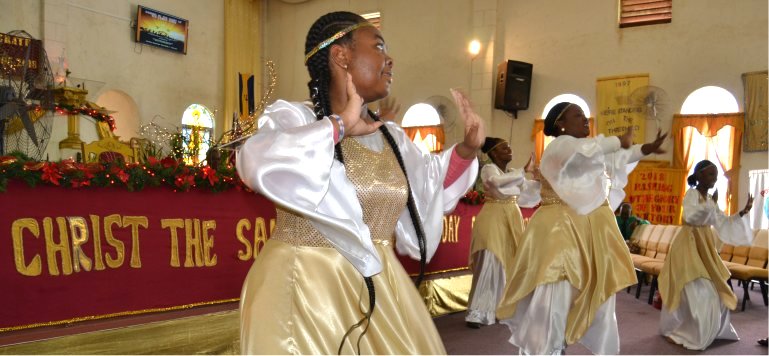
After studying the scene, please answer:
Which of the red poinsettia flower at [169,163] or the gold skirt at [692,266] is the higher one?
the red poinsettia flower at [169,163]

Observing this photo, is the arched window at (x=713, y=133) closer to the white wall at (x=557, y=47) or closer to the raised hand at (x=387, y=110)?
the white wall at (x=557, y=47)

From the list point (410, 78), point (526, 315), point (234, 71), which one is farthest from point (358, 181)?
point (234, 71)

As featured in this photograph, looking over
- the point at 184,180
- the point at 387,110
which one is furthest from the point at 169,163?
the point at 387,110

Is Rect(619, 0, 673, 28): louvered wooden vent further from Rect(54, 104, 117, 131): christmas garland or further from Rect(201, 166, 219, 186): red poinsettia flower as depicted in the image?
Rect(201, 166, 219, 186): red poinsettia flower

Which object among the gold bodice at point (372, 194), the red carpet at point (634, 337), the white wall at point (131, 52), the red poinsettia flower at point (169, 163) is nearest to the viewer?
the gold bodice at point (372, 194)

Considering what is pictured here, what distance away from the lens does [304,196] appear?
1.58m

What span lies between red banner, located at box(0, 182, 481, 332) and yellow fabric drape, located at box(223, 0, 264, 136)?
540 inches

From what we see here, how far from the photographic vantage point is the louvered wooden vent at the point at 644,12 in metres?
13.3

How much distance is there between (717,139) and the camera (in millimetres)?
12781

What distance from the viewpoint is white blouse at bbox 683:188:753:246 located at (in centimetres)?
586

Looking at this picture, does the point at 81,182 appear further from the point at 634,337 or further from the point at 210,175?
the point at 634,337

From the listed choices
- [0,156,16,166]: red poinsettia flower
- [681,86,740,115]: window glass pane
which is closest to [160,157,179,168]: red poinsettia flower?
[0,156,16,166]: red poinsettia flower

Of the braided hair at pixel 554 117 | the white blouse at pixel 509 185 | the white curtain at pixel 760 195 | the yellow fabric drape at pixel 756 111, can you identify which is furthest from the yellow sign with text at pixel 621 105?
A: the braided hair at pixel 554 117

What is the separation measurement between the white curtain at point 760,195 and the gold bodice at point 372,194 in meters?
12.4
